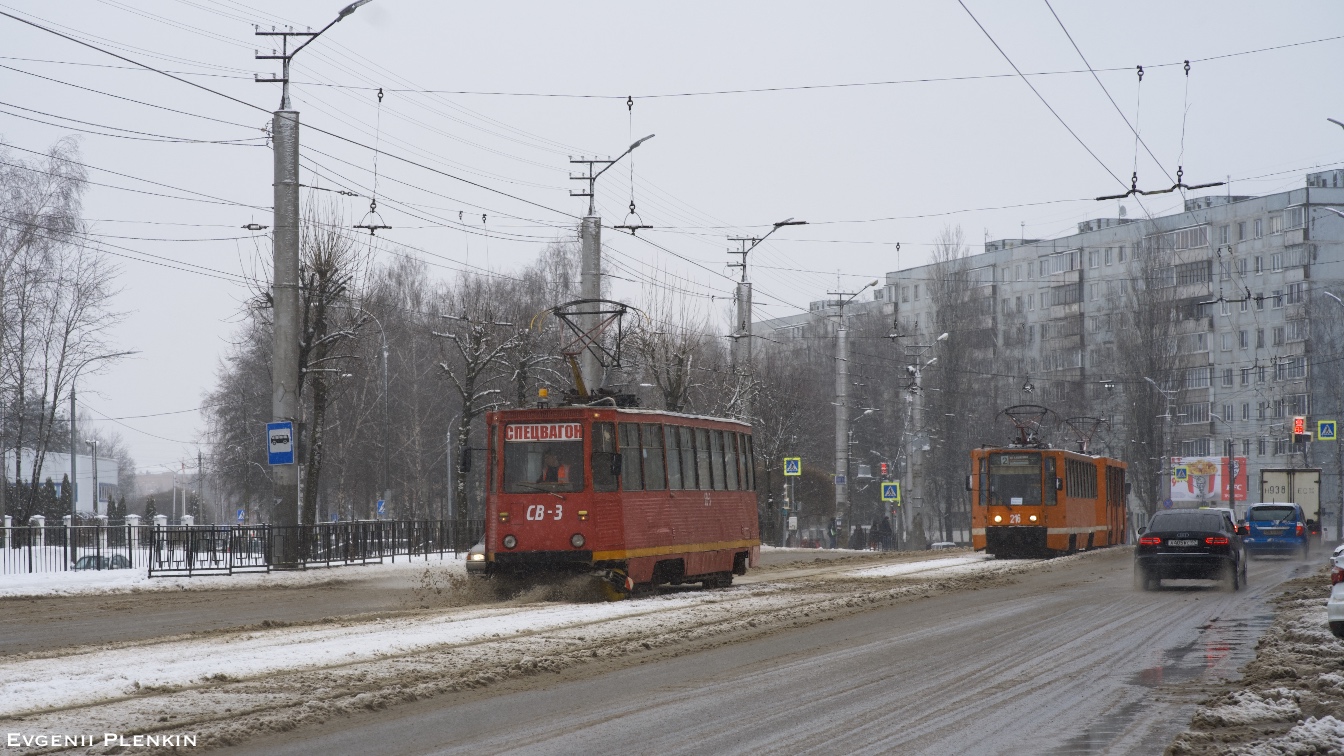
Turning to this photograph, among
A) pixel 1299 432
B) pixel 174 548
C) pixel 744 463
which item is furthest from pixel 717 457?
pixel 1299 432

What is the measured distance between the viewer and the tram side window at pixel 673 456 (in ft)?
80.7

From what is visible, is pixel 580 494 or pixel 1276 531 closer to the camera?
pixel 580 494

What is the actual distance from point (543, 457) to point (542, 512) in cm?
86

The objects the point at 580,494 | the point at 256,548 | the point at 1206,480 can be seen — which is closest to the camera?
the point at 580,494

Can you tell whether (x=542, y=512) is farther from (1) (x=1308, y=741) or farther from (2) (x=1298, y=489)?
(2) (x=1298, y=489)

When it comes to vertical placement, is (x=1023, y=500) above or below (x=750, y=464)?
below

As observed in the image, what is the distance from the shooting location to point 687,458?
1003 inches

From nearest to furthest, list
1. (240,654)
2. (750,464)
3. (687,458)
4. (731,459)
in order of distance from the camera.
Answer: (240,654), (687,458), (731,459), (750,464)

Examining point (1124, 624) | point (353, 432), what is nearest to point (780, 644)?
point (1124, 624)

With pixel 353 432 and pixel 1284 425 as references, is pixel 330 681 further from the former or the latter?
pixel 1284 425

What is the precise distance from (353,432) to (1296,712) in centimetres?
6150

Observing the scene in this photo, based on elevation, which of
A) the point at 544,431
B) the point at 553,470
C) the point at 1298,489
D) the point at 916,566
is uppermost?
the point at 544,431

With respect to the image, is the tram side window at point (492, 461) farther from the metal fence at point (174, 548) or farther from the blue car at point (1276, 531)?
the blue car at point (1276, 531)

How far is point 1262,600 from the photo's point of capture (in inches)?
888
